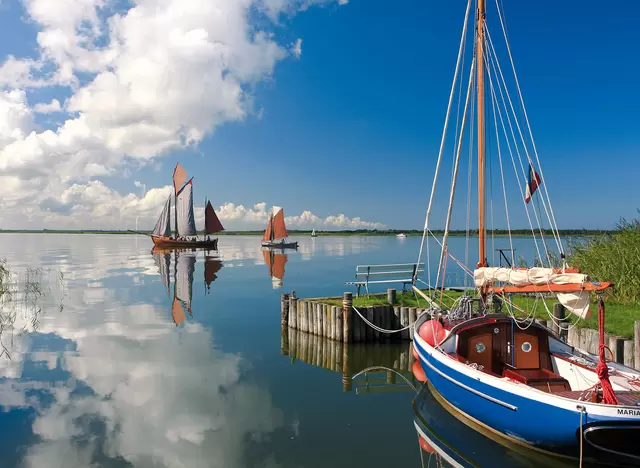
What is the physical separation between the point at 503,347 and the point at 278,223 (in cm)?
9684

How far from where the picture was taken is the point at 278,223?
107812mm

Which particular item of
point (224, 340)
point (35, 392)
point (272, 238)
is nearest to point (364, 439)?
point (35, 392)

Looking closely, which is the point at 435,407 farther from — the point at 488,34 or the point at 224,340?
the point at 488,34

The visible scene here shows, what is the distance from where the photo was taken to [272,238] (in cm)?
10950

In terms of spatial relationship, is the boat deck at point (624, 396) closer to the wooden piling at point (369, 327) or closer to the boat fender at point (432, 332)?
the boat fender at point (432, 332)

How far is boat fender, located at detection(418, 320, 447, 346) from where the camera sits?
1325 centimetres

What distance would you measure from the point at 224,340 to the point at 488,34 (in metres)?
16.0

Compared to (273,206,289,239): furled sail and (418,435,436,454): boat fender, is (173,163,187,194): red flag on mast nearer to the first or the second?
(273,206,289,239): furled sail

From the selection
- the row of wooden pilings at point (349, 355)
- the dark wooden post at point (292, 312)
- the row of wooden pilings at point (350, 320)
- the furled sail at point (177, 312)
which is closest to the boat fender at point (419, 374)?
the row of wooden pilings at point (349, 355)

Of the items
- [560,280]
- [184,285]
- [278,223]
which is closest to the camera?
[560,280]

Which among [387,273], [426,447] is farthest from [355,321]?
[426,447]

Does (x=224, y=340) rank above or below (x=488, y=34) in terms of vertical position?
below

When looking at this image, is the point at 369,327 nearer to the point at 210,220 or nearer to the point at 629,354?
the point at 629,354

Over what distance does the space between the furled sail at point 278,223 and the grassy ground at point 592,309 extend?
8278cm
